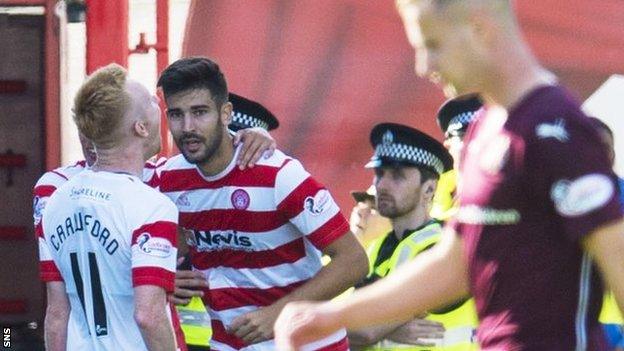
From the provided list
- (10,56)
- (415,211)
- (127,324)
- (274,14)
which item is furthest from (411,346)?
(10,56)

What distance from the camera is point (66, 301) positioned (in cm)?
482

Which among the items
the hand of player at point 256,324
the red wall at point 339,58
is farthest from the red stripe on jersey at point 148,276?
the red wall at point 339,58

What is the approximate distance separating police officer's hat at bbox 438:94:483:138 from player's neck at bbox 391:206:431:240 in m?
0.42

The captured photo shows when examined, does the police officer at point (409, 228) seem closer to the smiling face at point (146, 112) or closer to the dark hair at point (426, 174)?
the dark hair at point (426, 174)

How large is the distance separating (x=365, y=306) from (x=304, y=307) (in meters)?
0.10

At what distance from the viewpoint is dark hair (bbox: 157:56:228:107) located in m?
5.38

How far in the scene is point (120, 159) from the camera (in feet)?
15.5

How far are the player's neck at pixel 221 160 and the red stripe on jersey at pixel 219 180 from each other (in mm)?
31

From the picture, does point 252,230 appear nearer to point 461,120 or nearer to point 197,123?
point 197,123

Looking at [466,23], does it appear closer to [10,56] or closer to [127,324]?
[127,324]

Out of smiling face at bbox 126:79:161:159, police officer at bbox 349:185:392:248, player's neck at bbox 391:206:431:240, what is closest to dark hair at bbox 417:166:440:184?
player's neck at bbox 391:206:431:240

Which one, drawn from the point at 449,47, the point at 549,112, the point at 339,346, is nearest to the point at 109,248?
the point at 339,346

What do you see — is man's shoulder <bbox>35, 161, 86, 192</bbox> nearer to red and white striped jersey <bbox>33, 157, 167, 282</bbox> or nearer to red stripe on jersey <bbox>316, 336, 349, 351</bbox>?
red and white striped jersey <bbox>33, 157, 167, 282</bbox>

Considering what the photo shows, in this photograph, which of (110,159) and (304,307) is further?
(110,159)
